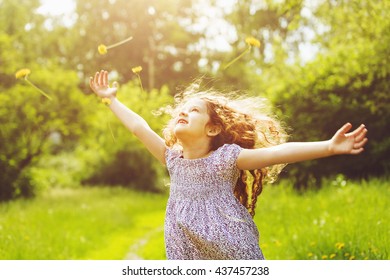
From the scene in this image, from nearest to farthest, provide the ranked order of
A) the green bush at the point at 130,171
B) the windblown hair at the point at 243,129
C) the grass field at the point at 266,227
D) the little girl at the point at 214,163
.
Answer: the little girl at the point at 214,163 → the windblown hair at the point at 243,129 → the grass field at the point at 266,227 → the green bush at the point at 130,171

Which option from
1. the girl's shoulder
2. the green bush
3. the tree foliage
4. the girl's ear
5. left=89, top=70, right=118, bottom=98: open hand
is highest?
the green bush

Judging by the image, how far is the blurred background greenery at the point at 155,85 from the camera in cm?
592

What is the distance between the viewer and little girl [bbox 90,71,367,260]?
219cm

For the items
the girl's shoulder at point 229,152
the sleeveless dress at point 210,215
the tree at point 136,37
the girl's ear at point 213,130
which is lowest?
the sleeveless dress at point 210,215

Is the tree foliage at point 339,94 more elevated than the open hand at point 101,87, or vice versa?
the tree foliage at point 339,94

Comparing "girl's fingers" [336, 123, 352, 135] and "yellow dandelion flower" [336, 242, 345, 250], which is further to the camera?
"yellow dandelion flower" [336, 242, 345, 250]

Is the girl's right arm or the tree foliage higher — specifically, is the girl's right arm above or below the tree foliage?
below

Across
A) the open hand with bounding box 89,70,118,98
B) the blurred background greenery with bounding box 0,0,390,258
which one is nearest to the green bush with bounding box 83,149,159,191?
the blurred background greenery with bounding box 0,0,390,258

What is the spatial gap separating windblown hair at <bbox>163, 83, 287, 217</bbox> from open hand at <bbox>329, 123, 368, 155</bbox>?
0.64 metres

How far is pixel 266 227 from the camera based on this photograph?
464cm

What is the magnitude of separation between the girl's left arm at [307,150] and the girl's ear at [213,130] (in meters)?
0.23

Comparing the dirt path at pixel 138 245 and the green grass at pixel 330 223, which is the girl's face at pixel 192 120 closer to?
the green grass at pixel 330 223

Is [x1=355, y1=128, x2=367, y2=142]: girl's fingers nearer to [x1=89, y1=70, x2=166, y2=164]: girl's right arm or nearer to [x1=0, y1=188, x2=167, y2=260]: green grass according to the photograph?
[x1=89, y1=70, x2=166, y2=164]: girl's right arm

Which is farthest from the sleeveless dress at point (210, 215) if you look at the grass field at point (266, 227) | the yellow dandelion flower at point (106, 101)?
the grass field at point (266, 227)
